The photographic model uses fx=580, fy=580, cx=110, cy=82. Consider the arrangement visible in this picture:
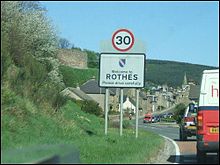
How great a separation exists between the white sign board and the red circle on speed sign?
0.47 meters

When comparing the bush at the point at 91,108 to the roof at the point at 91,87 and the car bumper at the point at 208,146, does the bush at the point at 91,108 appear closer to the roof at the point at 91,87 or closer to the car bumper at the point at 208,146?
the car bumper at the point at 208,146

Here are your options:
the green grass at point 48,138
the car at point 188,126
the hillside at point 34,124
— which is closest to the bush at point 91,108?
the car at point 188,126

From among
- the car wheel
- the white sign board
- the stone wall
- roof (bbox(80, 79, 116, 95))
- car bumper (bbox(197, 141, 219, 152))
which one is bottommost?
the car wheel

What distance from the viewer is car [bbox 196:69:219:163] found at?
15.4 metres

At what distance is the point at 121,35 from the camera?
2123cm

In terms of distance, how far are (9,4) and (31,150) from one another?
15582 mm

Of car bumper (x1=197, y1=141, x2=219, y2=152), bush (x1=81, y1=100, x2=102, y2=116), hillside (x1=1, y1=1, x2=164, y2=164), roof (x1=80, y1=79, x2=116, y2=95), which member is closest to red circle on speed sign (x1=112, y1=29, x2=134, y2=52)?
hillside (x1=1, y1=1, x2=164, y2=164)

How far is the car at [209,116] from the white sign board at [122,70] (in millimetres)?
6660

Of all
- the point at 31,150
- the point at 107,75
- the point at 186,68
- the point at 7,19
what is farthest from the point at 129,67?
the point at 186,68

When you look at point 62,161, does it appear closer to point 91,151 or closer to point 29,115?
point 91,151

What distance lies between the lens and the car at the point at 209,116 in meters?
15.4

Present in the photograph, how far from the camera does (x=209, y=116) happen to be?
15.4 meters

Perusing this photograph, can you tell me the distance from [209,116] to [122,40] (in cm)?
691

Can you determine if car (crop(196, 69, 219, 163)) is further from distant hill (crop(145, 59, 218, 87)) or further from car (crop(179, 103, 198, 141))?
distant hill (crop(145, 59, 218, 87))
